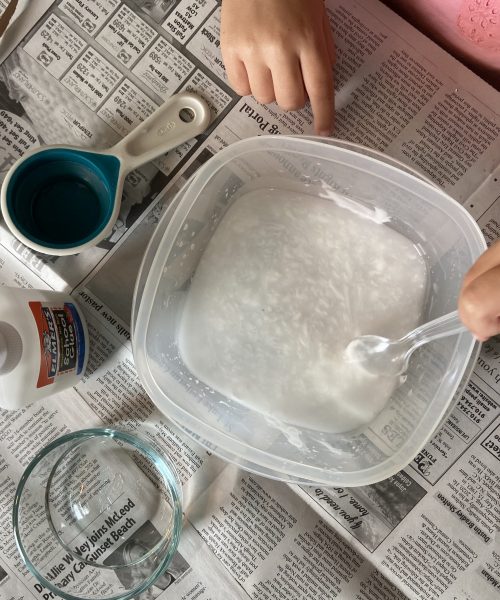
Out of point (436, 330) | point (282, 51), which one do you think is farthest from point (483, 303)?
point (282, 51)

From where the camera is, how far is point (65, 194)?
54 centimetres

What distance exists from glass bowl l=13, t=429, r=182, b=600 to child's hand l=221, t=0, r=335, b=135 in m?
0.34

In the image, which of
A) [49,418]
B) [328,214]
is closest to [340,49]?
[328,214]

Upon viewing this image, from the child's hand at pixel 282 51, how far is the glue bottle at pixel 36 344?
26 cm

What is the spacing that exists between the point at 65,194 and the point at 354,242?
271 mm

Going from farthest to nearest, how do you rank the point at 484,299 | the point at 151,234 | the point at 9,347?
the point at 151,234
the point at 9,347
the point at 484,299

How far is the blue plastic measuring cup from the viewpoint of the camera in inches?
20.5

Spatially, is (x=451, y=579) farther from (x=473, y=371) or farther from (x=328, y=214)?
(x=328, y=214)

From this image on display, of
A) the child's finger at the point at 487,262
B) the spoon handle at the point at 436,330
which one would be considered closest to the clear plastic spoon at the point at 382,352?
the spoon handle at the point at 436,330

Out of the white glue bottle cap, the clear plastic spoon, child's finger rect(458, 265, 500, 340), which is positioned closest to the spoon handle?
the clear plastic spoon

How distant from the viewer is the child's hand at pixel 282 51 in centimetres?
47

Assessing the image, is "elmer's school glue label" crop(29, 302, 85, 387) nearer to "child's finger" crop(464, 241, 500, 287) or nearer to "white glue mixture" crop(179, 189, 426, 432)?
"white glue mixture" crop(179, 189, 426, 432)

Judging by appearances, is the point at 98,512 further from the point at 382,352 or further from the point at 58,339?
the point at 382,352

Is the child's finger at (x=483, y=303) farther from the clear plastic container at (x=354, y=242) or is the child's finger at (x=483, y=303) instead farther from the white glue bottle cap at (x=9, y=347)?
the white glue bottle cap at (x=9, y=347)
